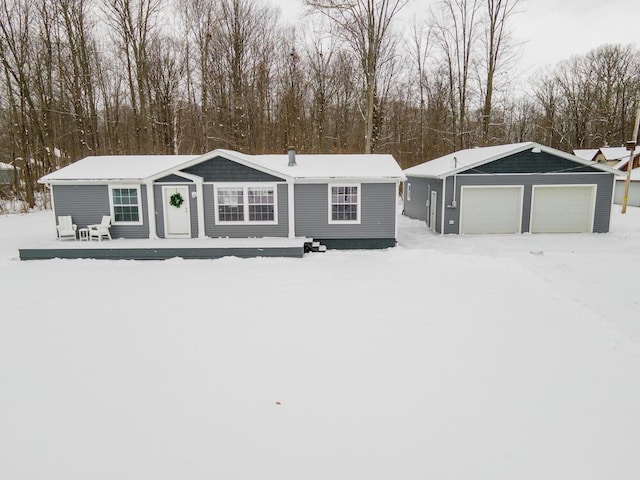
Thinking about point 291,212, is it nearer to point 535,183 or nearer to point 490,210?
point 490,210

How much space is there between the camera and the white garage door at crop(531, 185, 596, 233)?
14.7m

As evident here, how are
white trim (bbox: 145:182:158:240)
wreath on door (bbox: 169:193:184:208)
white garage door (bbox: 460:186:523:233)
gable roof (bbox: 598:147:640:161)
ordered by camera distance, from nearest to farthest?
white trim (bbox: 145:182:158:240), wreath on door (bbox: 169:193:184:208), white garage door (bbox: 460:186:523:233), gable roof (bbox: 598:147:640:161)

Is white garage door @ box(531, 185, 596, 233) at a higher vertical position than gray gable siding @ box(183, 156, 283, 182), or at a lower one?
lower

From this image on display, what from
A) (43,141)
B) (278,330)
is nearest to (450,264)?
(278,330)

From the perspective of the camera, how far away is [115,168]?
13.0 meters

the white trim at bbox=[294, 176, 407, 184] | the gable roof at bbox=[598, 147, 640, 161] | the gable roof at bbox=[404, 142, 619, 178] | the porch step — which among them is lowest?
the porch step

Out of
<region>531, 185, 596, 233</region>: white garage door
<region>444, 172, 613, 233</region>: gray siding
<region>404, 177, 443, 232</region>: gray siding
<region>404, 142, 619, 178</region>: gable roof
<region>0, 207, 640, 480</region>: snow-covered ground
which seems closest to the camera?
<region>0, 207, 640, 480</region>: snow-covered ground

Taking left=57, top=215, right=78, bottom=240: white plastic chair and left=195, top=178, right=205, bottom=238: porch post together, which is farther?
left=57, top=215, right=78, bottom=240: white plastic chair

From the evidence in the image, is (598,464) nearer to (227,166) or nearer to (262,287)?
(262,287)

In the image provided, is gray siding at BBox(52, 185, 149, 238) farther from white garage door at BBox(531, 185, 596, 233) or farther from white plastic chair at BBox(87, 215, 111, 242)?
white garage door at BBox(531, 185, 596, 233)

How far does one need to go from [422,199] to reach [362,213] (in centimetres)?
632

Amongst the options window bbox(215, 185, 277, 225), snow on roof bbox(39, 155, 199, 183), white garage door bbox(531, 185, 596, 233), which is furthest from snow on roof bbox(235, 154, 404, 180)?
white garage door bbox(531, 185, 596, 233)

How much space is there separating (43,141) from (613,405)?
27826 millimetres

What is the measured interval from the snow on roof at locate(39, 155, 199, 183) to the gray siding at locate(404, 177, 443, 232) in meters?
9.00
